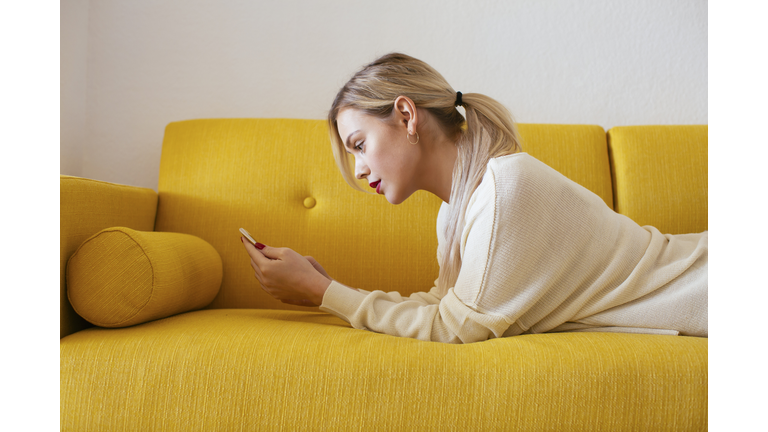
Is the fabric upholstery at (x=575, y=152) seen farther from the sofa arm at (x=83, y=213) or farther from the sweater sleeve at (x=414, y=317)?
the sofa arm at (x=83, y=213)

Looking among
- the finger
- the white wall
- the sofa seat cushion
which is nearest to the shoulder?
the sofa seat cushion

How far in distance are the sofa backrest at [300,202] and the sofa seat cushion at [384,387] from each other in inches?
19.7

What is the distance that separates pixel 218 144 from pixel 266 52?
1.55 feet

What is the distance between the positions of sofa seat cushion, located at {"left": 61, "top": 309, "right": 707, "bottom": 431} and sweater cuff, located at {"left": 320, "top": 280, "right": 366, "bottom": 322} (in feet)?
0.56

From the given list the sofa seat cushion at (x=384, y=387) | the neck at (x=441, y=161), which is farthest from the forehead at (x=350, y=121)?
the sofa seat cushion at (x=384, y=387)

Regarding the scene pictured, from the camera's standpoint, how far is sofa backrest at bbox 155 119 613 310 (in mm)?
1173

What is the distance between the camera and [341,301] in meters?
0.84

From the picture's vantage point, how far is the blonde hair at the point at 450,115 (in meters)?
0.93

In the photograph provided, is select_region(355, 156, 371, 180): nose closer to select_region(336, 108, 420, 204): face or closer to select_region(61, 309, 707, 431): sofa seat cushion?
select_region(336, 108, 420, 204): face

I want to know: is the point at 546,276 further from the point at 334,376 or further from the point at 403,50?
the point at 403,50

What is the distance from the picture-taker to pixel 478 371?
2.05 feet

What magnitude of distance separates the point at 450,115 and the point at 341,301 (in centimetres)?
48
